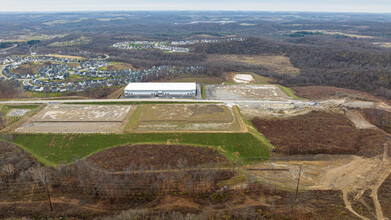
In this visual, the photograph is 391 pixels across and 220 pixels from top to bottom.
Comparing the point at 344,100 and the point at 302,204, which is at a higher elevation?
the point at 344,100

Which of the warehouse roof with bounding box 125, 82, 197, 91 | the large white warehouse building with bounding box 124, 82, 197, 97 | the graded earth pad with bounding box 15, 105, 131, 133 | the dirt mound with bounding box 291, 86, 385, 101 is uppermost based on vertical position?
the warehouse roof with bounding box 125, 82, 197, 91

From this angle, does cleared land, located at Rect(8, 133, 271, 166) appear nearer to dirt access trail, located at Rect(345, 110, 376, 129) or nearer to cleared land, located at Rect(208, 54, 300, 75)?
dirt access trail, located at Rect(345, 110, 376, 129)

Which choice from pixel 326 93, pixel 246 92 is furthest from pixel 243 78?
pixel 326 93

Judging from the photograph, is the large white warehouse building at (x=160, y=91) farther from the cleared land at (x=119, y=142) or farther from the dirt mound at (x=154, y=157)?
the dirt mound at (x=154, y=157)

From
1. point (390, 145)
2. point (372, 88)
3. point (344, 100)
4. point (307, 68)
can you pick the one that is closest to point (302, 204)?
point (390, 145)

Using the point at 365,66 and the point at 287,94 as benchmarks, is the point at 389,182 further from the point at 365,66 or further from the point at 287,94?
the point at 365,66

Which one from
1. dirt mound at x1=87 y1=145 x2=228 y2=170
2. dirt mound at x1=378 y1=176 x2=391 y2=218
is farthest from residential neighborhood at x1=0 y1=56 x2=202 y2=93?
dirt mound at x1=378 y1=176 x2=391 y2=218
